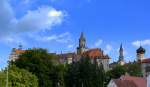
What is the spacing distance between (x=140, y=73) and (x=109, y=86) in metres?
43.0

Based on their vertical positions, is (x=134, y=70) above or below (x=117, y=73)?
above

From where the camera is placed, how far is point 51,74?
11081cm

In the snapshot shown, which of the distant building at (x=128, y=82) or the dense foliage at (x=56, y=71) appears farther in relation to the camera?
the distant building at (x=128, y=82)

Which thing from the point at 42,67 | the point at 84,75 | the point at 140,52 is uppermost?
the point at 140,52

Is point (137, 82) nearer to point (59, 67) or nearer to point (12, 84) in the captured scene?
point (59, 67)

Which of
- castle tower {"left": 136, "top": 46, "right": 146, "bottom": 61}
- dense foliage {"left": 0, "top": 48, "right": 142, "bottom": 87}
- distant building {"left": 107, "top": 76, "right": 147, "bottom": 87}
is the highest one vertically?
castle tower {"left": 136, "top": 46, "right": 146, "bottom": 61}

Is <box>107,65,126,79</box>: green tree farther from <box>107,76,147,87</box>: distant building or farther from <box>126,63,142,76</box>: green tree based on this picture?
<box>107,76,147,87</box>: distant building

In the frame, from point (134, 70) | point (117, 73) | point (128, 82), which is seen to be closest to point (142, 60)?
point (134, 70)

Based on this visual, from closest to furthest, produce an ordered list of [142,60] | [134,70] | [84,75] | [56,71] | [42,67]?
[42,67] → [56,71] → [84,75] → [134,70] → [142,60]

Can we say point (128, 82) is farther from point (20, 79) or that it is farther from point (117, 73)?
point (117, 73)

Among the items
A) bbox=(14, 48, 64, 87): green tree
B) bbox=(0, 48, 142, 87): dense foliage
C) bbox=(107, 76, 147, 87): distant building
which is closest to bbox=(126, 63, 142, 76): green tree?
bbox=(107, 76, 147, 87): distant building

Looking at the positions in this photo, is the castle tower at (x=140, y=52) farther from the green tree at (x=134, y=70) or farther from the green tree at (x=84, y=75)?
the green tree at (x=84, y=75)

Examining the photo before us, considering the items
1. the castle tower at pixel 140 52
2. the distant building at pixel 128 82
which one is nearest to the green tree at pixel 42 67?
the distant building at pixel 128 82

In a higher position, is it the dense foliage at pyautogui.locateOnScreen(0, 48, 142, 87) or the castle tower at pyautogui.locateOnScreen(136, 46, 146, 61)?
the castle tower at pyautogui.locateOnScreen(136, 46, 146, 61)
